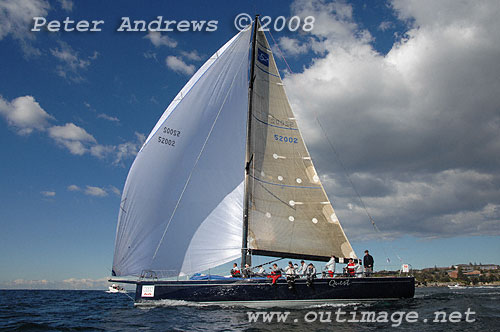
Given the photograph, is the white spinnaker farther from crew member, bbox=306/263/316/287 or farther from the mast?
crew member, bbox=306/263/316/287

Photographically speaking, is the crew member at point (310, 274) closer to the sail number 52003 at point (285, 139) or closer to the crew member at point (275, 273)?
the crew member at point (275, 273)

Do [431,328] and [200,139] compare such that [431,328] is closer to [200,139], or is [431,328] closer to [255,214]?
[255,214]

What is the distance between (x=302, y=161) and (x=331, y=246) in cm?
463

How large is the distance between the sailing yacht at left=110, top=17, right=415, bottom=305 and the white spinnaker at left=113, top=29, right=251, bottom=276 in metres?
0.05

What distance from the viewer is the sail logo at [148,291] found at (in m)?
16.1

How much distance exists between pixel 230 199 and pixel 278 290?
5.08 m

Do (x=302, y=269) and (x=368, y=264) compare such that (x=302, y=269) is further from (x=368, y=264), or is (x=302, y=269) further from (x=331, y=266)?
(x=368, y=264)

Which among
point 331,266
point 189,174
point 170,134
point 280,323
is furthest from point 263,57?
point 280,323

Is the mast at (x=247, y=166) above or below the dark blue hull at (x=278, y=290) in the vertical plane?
above

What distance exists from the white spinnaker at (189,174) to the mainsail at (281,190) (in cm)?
85

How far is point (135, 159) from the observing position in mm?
17078

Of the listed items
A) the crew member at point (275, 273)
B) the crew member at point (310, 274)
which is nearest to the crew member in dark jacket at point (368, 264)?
Result: the crew member at point (310, 274)

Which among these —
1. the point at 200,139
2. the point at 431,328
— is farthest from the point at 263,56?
the point at 431,328

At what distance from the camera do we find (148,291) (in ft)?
53.0
